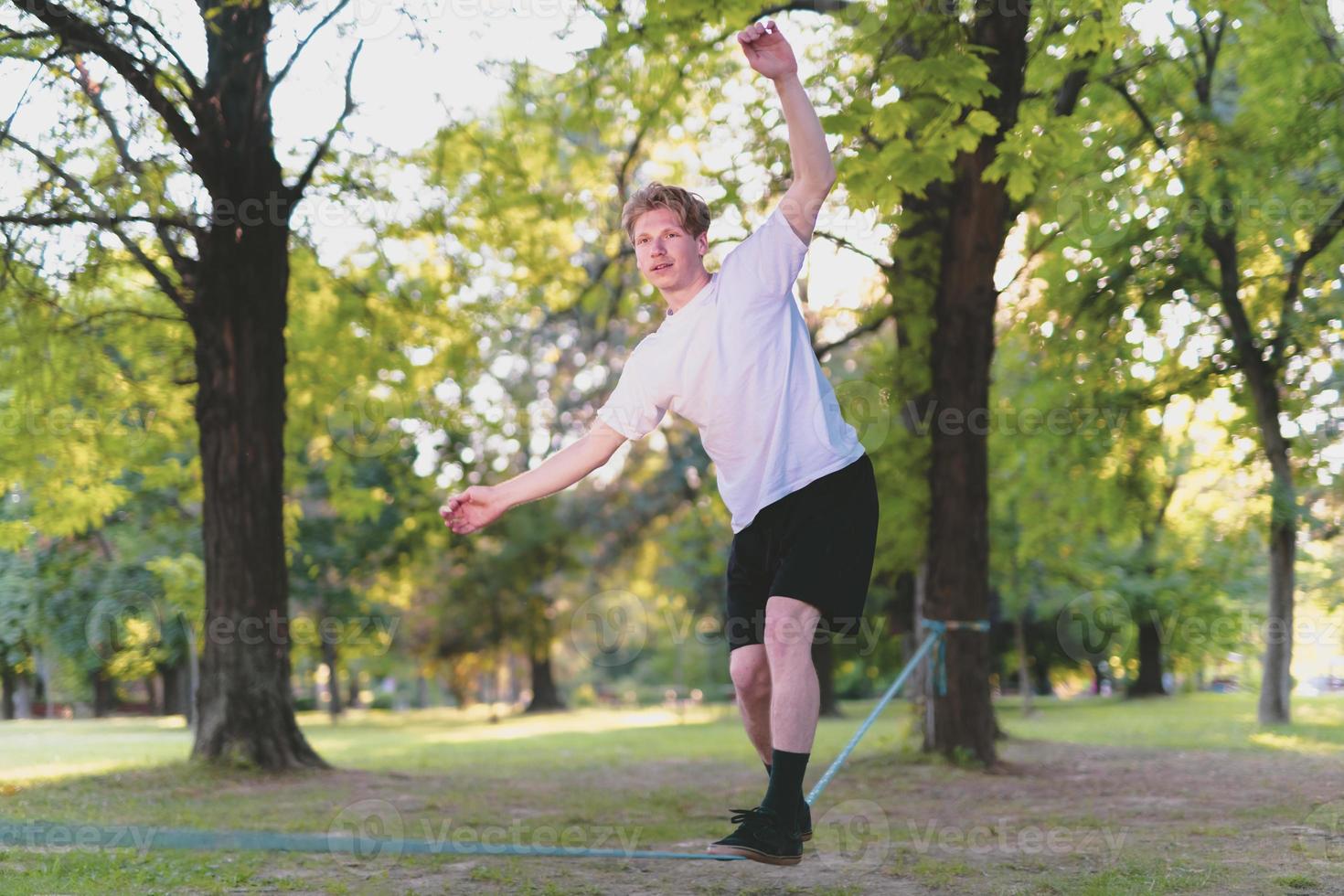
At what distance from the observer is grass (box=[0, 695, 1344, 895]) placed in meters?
→ 6.15

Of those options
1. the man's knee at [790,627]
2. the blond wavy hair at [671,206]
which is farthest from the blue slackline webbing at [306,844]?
the blond wavy hair at [671,206]

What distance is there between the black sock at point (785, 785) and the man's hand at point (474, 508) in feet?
4.12

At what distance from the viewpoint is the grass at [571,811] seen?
615 cm

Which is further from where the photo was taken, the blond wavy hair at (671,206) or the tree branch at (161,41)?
the tree branch at (161,41)

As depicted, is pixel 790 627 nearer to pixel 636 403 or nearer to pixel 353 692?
pixel 636 403

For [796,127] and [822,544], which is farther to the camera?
[822,544]

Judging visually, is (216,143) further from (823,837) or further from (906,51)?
(823,837)

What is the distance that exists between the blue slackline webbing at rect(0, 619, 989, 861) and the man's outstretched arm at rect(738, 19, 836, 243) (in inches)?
80.3

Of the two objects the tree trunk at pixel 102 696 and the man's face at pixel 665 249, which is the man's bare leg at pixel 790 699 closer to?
the man's face at pixel 665 249

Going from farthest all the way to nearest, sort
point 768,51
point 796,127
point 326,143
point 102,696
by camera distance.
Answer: point 102,696 < point 326,143 < point 796,127 < point 768,51

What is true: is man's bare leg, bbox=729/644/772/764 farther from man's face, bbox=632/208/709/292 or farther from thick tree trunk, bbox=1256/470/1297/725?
thick tree trunk, bbox=1256/470/1297/725

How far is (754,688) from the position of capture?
489 centimetres

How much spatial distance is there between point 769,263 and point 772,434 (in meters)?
0.58

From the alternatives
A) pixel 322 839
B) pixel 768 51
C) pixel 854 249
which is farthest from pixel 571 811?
pixel 768 51
